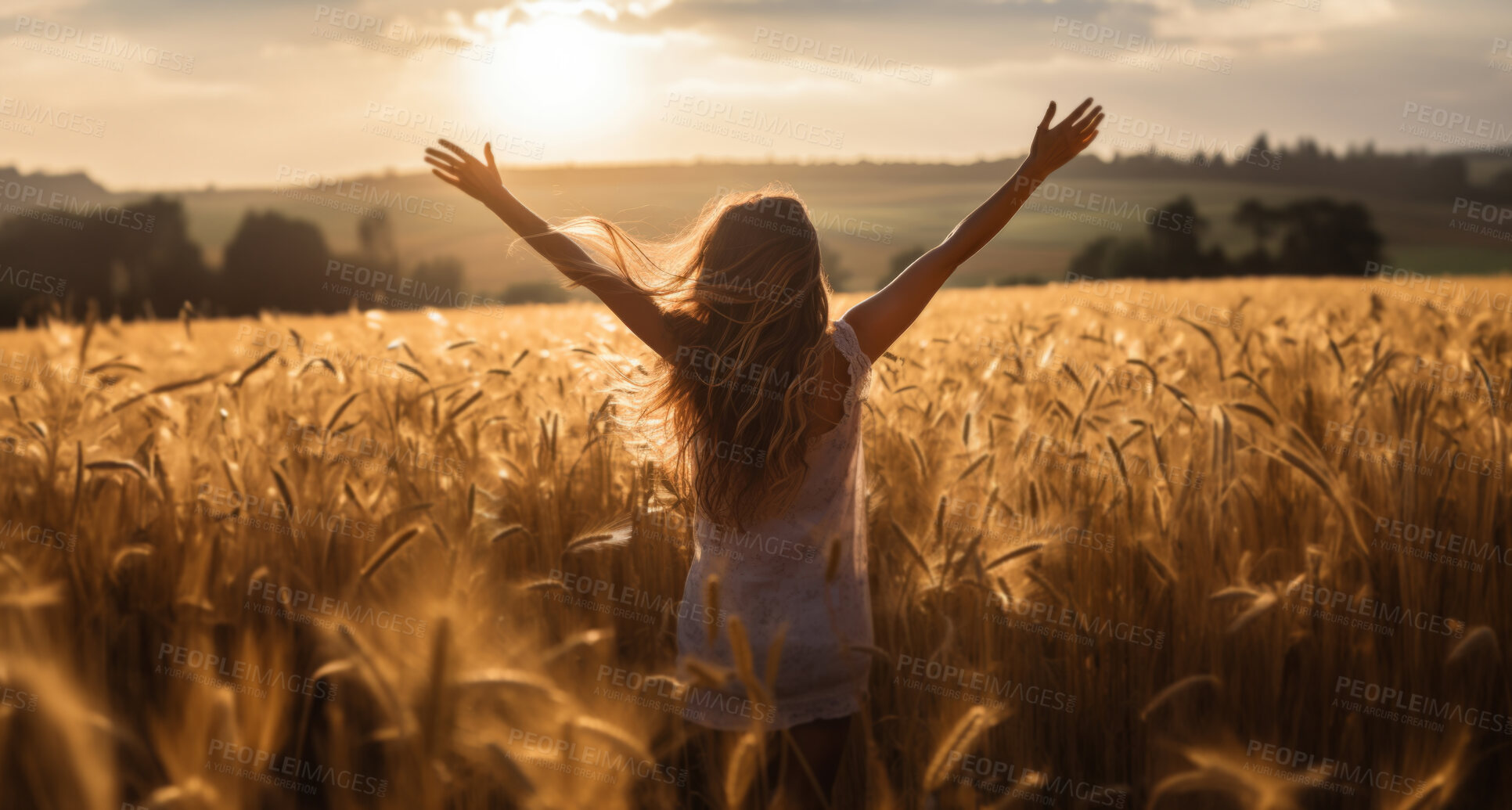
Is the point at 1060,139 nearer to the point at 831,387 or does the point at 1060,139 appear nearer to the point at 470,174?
the point at 831,387

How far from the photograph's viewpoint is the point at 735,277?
1896 mm

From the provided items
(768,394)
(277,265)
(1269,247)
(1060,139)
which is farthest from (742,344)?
(1269,247)

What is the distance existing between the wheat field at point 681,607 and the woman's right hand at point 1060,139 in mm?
771

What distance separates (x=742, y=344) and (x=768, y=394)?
13cm

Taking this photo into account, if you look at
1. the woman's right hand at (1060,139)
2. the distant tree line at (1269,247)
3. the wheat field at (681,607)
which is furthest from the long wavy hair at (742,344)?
the distant tree line at (1269,247)

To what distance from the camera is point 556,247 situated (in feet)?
6.12

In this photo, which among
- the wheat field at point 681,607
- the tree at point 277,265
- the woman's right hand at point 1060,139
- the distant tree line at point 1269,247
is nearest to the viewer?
the wheat field at point 681,607

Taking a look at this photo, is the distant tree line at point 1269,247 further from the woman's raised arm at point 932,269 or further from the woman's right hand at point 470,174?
the woman's right hand at point 470,174

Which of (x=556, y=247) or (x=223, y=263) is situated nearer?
(x=556, y=247)

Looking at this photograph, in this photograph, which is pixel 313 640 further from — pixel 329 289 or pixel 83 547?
pixel 329 289

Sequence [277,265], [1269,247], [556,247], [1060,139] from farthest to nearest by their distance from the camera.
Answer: [1269,247] < [277,265] < [1060,139] < [556,247]

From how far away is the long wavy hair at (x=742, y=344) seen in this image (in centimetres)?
187

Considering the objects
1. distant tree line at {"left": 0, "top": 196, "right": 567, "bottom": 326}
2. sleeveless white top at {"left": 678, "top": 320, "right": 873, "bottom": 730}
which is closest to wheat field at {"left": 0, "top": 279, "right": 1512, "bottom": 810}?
sleeveless white top at {"left": 678, "top": 320, "right": 873, "bottom": 730}

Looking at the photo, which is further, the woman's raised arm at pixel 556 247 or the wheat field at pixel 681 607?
the woman's raised arm at pixel 556 247
